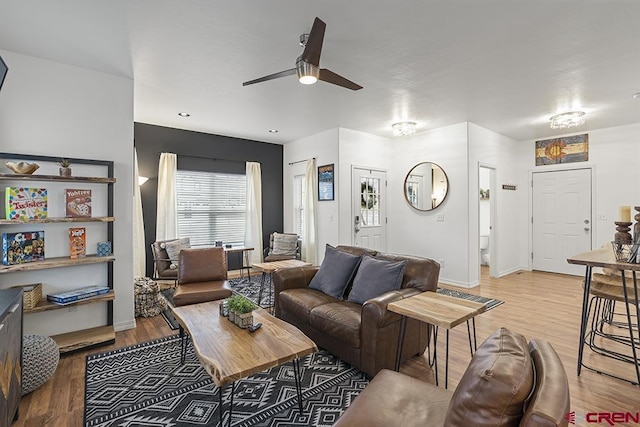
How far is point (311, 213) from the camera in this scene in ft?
19.6

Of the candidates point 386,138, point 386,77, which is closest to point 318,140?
point 386,138

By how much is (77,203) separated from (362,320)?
288 centimetres

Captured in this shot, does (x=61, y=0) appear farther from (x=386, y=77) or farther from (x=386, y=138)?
(x=386, y=138)

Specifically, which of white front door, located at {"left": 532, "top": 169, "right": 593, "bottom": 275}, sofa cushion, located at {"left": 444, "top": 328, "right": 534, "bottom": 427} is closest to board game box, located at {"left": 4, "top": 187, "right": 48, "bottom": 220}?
sofa cushion, located at {"left": 444, "top": 328, "right": 534, "bottom": 427}

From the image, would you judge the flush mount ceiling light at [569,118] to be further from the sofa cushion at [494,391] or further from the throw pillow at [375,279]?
the sofa cushion at [494,391]

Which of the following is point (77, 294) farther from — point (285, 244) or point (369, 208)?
point (369, 208)

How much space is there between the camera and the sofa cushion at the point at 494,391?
2.96 feet

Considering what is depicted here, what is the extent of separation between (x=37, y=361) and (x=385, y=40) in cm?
355

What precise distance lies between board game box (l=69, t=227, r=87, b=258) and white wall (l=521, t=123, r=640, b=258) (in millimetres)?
7480

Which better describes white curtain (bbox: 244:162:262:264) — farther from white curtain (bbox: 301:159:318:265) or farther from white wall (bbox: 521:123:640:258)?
white wall (bbox: 521:123:640:258)

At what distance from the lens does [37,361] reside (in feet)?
7.34

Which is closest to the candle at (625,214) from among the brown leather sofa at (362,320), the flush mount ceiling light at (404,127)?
the brown leather sofa at (362,320)

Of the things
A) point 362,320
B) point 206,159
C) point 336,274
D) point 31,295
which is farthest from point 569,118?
point 31,295

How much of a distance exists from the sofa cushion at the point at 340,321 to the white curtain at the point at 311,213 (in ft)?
10.3
